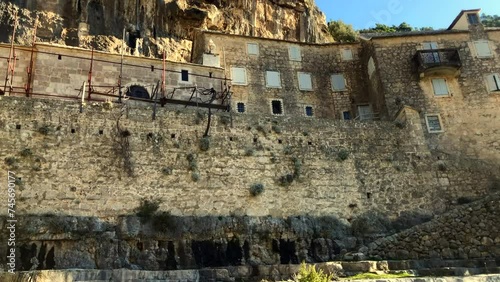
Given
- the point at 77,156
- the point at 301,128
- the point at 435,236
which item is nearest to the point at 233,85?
the point at 301,128

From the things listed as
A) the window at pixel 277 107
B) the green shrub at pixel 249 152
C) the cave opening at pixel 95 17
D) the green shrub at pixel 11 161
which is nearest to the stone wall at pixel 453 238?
the green shrub at pixel 249 152

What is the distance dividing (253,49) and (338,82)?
5521 millimetres

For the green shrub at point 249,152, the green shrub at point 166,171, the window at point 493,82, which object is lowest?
the green shrub at point 166,171

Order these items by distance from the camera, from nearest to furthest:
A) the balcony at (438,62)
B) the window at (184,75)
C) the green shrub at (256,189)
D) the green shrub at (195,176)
→ the green shrub at (195,176), the green shrub at (256,189), the window at (184,75), the balcony at (438,62)

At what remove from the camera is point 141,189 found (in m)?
17.6

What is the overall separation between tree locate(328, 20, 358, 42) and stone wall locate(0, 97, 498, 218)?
939 inches

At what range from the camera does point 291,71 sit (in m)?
29.0

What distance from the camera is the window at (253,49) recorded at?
28716 mm

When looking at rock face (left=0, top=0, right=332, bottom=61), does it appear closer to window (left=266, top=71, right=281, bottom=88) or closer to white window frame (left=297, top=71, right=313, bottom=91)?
window (left=266, top=71, right=281, bottom=88)

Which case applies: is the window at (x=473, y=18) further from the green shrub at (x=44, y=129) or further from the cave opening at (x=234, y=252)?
the green shrub at (x=44, y=129)

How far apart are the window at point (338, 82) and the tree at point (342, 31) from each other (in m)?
16.0

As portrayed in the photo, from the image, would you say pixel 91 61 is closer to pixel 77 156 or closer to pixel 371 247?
pixel 77 156

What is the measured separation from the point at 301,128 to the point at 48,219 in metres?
10.9

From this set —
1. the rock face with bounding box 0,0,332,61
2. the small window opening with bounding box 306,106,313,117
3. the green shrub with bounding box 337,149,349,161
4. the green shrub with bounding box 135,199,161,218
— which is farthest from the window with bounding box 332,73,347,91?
the green shrub with bounding box 135,199,161,218
